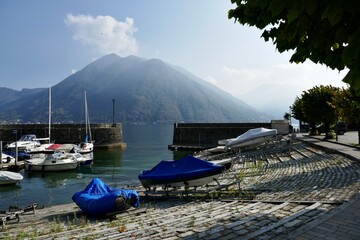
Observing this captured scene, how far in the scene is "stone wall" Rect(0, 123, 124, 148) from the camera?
2680 inches

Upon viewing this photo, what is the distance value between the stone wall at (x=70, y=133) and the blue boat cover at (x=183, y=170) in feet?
168

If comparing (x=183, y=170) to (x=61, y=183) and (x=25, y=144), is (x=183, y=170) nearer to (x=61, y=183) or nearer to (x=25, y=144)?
(x=61, y=183)

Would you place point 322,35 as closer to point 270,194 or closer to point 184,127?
point 270,194

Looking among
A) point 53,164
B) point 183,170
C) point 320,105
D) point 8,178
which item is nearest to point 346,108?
point 320,105

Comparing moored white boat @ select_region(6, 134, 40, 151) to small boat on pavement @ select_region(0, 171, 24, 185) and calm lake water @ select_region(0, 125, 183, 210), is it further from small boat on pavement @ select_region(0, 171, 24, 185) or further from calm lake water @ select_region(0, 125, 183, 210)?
small boat on pavement @ select_region(0, 171, 24, 185)

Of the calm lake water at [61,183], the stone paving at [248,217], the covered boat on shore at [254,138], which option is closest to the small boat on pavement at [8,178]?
the calm lake water at [61,183]

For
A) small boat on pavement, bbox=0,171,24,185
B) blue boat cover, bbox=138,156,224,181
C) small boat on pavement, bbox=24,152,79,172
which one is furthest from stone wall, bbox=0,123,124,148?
blue boat cover, bbox=138,156,224,181

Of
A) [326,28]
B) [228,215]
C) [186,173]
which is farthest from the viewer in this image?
[186,173]

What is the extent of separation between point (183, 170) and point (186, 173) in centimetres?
41

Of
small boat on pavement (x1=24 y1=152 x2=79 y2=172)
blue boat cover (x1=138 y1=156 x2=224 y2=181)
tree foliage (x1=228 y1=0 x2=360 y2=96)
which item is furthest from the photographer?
small boat on pavement (x1=24 y1=152 x2=79 y2=172)

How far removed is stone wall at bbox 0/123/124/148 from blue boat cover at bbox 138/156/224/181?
51.1m

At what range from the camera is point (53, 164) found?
36.8 meters

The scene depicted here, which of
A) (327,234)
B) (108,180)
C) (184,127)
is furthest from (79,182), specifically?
(184,127)

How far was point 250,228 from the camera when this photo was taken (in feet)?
26.6
